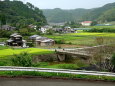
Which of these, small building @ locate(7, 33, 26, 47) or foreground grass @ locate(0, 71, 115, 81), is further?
small building @ locate(7, 33, 26, 47)

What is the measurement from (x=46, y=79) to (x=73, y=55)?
1722 cm

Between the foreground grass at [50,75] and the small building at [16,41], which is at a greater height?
the foreground grass at [50,75]

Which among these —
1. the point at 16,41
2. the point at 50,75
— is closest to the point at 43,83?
the point at 50,75

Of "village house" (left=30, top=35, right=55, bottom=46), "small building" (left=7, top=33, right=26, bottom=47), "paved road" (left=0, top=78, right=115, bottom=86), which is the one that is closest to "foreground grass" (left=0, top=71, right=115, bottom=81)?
"paved road" (left=0, top=78, right=115, bottom=86)

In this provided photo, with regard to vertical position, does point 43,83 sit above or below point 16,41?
above

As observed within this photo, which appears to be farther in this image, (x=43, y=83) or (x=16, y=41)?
(x=16, y=41)

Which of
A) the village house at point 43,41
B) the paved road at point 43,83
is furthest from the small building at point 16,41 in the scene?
the paved road at point 43,83

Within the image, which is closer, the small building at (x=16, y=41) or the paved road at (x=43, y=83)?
the paved road at (x=43, y=83)

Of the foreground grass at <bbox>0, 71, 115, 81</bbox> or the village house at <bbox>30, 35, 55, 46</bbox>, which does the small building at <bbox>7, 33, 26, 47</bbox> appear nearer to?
the village house at <bbox>30, 35, 55, 46</bbox>

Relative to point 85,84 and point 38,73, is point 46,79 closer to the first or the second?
point 38,73

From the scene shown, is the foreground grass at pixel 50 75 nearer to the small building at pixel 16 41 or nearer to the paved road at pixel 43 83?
the paved road at pixel 43 83

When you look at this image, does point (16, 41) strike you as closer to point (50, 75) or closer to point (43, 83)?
point (50, 75)

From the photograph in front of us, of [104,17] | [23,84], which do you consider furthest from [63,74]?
[104,17]

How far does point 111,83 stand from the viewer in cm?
1004
